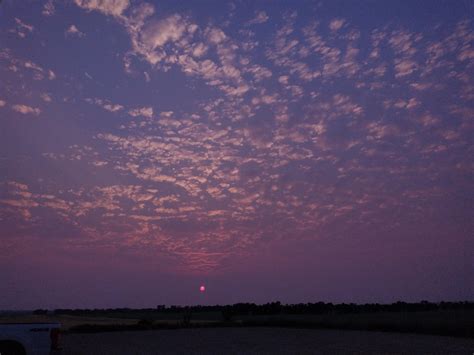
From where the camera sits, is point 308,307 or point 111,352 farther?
point 308,307

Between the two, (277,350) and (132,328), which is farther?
(132,328)

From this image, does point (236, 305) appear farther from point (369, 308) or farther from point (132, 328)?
point (132, 328)

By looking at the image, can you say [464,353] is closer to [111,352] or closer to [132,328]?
[111,352]

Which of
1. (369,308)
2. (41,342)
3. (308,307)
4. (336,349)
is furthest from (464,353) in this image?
(369,308)

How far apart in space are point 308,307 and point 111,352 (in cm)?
9240

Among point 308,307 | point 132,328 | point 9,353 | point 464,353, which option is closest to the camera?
point 9,353

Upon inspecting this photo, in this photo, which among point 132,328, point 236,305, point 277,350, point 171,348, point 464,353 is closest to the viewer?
point 464,353

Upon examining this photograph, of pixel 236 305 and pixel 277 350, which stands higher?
pixel 236 305

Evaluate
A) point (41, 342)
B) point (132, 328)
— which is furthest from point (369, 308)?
point (41, 342)

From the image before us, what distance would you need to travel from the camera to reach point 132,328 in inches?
1586

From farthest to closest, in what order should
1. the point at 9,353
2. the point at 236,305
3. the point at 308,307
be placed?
1. the point at 308,307
2. the point at 236,305
3. the point at 9,353

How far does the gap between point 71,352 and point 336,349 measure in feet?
37.4

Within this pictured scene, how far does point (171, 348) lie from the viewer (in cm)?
2430

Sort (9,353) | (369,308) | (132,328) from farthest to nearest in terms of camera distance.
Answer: (369,308) → (132,328) → (9,353)
